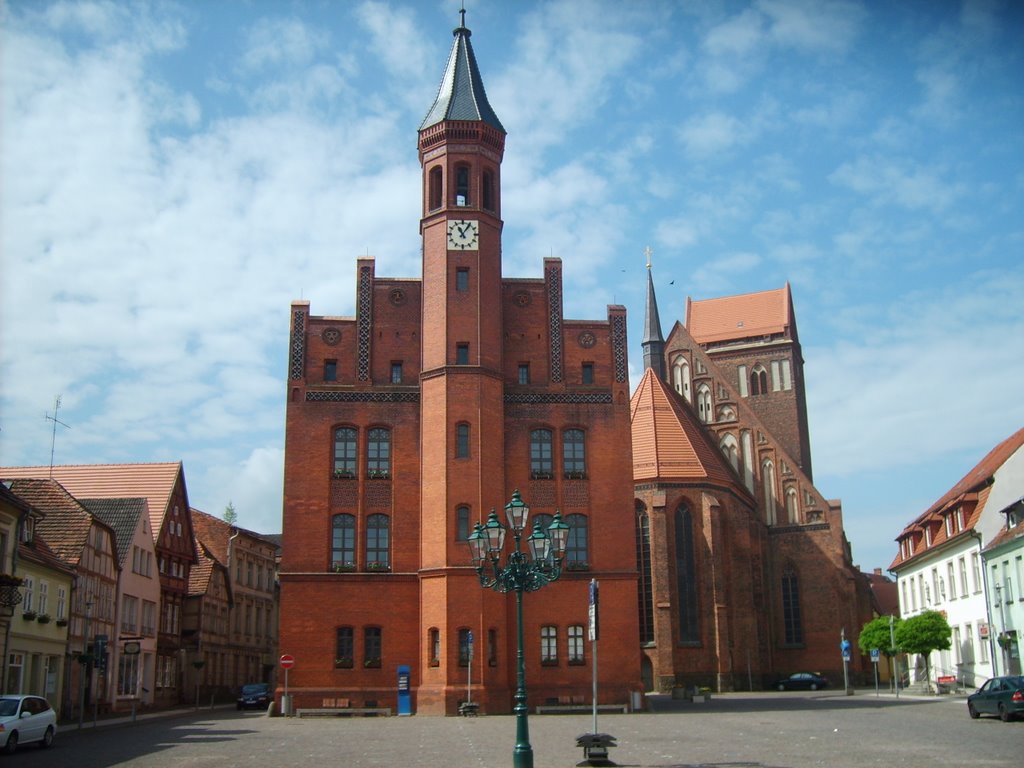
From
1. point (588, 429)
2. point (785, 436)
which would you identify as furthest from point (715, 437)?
point (588, 429)

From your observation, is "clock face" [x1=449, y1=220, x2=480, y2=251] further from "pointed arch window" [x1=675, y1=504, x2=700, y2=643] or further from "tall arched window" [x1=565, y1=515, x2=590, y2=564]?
"pointed arch window" [x1=675, y1=504, x2=700, y2=643]

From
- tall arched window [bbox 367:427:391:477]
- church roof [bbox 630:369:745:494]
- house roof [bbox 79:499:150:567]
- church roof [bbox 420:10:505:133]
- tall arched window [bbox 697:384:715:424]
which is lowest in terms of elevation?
house roof [bbox 79:499:150:567]

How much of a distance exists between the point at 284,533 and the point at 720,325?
55745mm

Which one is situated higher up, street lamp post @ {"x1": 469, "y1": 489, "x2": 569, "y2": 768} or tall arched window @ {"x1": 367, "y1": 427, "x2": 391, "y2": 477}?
tall arched window @ {"x1": 367, "y1": 427, "x2": 391, "y2": 477}

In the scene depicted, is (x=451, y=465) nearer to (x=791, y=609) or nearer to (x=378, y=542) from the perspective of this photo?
(x=378, y=542)

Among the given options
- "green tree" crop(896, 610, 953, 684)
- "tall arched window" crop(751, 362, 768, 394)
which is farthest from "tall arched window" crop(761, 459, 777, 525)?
"green tree" crop(896, 610, 953, 684)

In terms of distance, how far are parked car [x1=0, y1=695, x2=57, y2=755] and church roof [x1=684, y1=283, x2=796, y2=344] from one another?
65393 millimetres

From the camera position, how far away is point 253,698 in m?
49.5

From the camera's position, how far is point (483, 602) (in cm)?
4009

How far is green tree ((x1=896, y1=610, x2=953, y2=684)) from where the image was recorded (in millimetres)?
47938

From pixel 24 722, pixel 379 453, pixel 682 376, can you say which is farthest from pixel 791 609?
pixel 24 722

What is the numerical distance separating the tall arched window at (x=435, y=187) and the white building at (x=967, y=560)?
2663 cm

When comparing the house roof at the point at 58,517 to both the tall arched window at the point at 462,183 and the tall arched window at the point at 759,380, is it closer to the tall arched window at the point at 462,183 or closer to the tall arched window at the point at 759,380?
the tall arched window at the point at 462,183

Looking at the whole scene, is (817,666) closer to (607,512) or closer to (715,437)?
(715,437)
